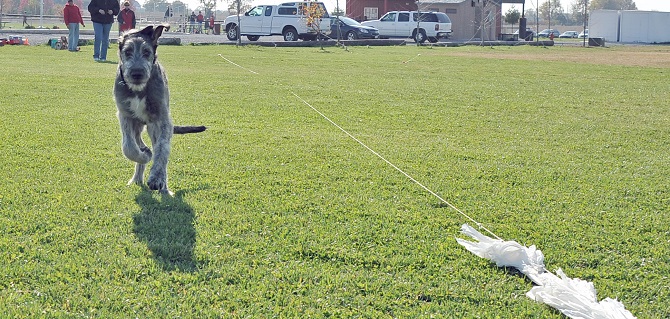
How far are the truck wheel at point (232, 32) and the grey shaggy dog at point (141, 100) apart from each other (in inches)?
1373

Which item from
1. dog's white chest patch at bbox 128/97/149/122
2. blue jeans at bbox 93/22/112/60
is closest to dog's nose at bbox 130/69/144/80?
dog's white chest patch at bbox 128/97/149/122

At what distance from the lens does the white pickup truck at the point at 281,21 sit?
41.6 m

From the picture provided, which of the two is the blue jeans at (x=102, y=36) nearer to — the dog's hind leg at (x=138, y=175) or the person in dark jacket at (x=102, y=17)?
the person in dark jacket at (x=102, y=17)

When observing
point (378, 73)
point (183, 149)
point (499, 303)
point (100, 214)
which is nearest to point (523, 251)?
point (499, 303)

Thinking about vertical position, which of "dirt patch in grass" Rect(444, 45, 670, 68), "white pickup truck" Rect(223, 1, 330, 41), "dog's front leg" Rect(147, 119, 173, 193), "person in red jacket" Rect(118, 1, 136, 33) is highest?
"white pickup truck" Rect(223, 1, 330, 41)

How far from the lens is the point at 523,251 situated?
13.8ft

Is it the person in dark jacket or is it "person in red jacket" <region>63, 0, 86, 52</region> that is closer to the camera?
the person in dark jacket

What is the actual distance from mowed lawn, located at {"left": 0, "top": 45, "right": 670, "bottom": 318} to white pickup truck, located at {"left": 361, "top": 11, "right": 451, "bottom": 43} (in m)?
36.8

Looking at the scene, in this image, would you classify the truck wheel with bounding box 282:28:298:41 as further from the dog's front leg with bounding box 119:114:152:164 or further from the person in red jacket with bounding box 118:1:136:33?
the dog's front leg with bounding box 119:114:152:164

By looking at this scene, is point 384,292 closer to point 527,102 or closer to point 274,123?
point 274,123

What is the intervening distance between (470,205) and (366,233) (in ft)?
3.80

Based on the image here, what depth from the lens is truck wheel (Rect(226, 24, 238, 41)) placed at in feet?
134

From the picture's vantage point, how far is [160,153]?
245 inches

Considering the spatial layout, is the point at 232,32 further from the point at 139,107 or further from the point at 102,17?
the point at 139,107
